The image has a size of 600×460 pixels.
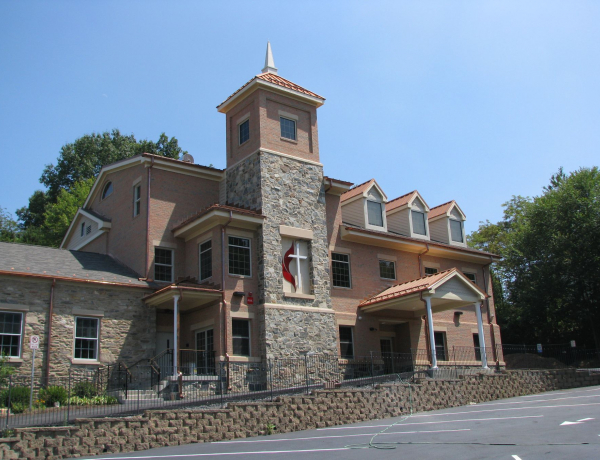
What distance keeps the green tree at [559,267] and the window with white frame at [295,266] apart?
19.2m

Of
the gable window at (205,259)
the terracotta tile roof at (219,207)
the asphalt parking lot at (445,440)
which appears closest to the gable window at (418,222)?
the terracotta tile roof at (219,207)

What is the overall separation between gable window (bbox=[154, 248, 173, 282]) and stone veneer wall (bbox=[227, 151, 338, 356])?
3807 millimetres

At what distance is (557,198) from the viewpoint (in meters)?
39.2

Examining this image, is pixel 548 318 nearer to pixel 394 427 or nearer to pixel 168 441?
pixel 394 427

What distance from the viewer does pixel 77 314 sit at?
22453 mm

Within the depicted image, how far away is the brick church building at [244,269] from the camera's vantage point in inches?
886

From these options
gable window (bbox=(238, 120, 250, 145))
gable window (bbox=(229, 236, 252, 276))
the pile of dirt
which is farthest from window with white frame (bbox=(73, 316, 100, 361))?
the pile of dirt

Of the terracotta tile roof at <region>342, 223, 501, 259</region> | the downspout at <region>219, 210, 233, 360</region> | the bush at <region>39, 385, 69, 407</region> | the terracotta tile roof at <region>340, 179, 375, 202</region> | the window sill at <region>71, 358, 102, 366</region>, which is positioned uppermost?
the terracotta tile roof at <region>340, 179, 375, 202</region>

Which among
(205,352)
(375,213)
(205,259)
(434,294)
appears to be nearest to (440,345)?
(434,294)

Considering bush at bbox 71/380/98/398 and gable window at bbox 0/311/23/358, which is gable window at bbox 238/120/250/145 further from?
bush at bbox 71/380/98/398

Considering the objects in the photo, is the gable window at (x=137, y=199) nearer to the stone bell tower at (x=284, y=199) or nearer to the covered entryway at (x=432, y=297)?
the stone bell tower at (x=284, y=199)

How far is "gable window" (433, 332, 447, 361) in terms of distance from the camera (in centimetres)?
2983

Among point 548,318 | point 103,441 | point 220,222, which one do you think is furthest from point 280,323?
point 548,318

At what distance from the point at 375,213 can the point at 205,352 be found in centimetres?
1199
